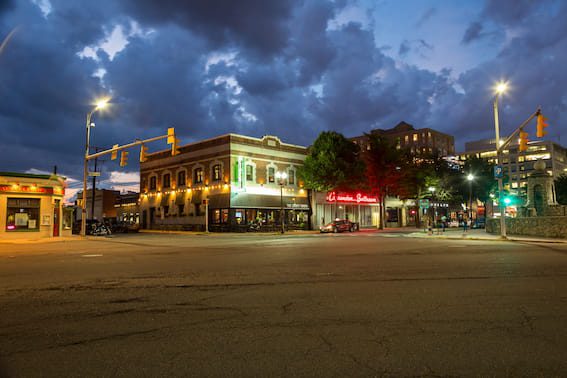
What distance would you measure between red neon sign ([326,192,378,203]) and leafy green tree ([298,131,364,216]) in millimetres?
2568

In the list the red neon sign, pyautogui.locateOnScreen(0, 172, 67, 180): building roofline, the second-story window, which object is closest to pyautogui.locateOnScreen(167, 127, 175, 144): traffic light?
pyautogui.locateOnScreen(0, 172, 67, 180): building roofline

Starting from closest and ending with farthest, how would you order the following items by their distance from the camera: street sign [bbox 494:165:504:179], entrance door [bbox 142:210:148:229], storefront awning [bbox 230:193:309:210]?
street sign [bbox 494:165:504:179] → storefront awning [bbox 230:193:309:210] → entrance door [bbox 142:210:148:229]

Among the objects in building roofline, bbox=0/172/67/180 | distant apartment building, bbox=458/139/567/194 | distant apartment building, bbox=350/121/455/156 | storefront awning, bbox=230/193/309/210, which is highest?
distant apartment building, bbox=350/121/455/156

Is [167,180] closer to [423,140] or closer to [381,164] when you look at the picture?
[381,164]

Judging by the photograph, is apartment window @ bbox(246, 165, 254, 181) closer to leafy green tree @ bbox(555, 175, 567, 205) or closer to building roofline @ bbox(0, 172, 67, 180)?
building roofline @ bbox(0, 172, 67, 180)

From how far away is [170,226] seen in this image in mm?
50688

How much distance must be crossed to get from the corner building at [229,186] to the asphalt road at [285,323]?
3328 centimetres

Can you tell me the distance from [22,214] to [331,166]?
3029cm

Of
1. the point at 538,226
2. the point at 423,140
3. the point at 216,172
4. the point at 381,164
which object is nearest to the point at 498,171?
the point at 538,226

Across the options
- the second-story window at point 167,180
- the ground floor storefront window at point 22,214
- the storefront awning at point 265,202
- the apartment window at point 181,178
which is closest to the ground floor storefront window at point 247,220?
the storefront awning at point 265,202

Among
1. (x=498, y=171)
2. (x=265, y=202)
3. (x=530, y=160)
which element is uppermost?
(x=530, y=160)

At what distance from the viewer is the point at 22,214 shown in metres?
32.1

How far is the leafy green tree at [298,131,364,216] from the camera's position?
47.6m

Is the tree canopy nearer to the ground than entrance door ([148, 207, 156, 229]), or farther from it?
farther from it
